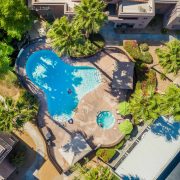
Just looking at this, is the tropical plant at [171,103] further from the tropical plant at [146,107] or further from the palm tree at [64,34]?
the palm tree at [64,34]

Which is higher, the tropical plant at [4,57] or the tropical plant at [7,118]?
the tropical plant at [4,57]

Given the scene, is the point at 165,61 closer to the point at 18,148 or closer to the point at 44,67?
the point at 44,67

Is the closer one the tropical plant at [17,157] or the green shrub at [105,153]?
the tropical plant at [17,157]

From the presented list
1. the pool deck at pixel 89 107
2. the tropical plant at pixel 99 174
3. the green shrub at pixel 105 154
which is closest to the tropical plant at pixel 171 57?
the pool deck at pixel 89 107

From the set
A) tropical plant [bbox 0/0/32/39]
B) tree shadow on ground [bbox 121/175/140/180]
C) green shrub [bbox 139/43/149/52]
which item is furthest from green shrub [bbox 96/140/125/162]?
tropical plant [bbox 0/0/32/39]

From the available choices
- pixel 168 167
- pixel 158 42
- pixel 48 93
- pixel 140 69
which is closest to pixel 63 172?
pixel 48 93
